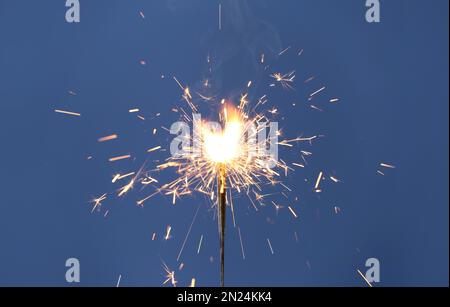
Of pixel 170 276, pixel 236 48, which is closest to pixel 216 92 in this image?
pixel 236 48

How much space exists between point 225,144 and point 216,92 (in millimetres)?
278

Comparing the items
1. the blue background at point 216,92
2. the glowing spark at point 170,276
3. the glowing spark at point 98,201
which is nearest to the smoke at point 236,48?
the blue background at point 216,92

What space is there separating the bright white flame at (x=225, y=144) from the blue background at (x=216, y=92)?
0.19m

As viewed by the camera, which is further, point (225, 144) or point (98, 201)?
point (98, 201)

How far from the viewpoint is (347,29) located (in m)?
2.19

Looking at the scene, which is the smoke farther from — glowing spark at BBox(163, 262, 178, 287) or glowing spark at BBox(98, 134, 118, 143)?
glowing spark at BBox(163, 262, 178, 287)

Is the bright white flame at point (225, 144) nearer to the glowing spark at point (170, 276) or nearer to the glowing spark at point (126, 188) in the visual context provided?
the glowing spark at point (126, 188)

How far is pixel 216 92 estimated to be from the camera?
2.16 m

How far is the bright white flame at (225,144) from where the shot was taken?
2006 mm

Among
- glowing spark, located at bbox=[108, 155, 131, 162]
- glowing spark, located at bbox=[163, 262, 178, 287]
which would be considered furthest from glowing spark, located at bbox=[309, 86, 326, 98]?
glowing spark, located at bbox=[163, 262, 178, 287]

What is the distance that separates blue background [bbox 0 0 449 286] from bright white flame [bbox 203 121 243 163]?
0.19 m

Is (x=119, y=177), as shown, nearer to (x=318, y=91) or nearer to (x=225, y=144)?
(x=225, y=144)

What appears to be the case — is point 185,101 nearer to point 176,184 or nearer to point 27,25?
point 176,184

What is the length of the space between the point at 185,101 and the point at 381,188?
945mm
